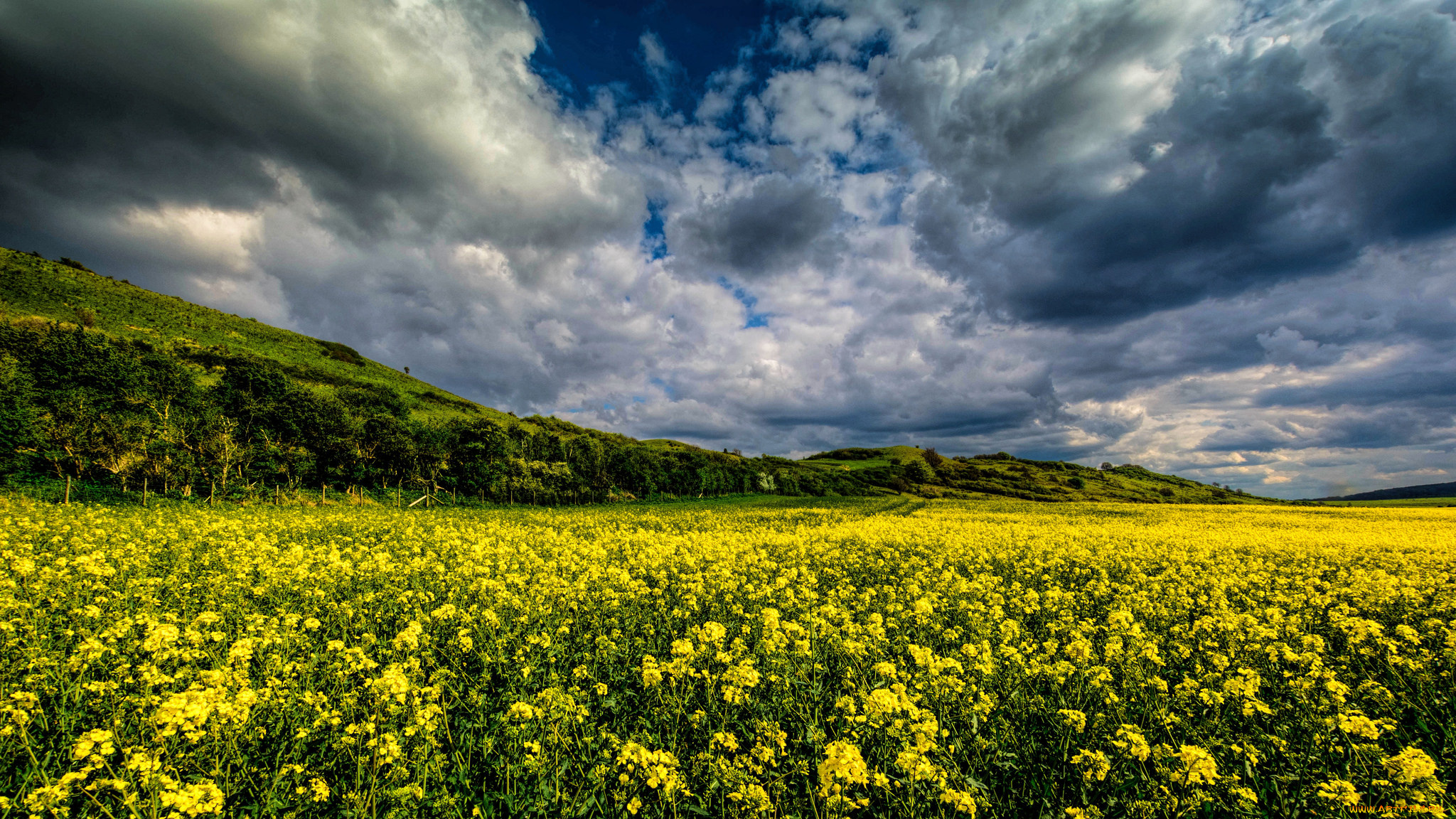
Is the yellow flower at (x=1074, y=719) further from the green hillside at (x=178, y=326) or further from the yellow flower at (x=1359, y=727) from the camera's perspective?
the green hillside at (x=178, y=326)

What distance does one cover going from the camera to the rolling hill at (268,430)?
31734 millimetres

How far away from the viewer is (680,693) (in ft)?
20.6

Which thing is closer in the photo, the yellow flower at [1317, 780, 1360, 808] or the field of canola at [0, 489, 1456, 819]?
the yellow flower at [1317, 780, 1360, 808]

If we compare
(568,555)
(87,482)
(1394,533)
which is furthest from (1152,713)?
(87,482)

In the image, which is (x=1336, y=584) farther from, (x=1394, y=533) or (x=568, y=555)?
(x=1394, y=533)

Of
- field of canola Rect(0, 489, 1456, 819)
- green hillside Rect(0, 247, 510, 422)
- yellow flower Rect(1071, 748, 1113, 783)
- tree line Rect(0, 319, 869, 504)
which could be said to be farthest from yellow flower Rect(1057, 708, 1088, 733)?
green hillside Rect(0, 247, 510, 422)

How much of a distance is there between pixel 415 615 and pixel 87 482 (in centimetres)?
4371

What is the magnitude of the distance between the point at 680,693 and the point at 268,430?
55.1m

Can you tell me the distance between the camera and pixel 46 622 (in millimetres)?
6641

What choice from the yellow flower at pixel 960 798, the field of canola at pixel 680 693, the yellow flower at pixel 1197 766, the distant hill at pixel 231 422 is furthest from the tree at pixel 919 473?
the yellow flower at pixel 960 798

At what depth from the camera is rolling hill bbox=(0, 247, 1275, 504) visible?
31.7 m

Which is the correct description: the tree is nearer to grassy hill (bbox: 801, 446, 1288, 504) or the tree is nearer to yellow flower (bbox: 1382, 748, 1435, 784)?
grassy hill (bbox: 801, 446, 1288, 504)

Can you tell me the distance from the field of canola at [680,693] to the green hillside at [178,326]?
262 feet

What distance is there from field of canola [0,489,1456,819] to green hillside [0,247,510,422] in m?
79.8
